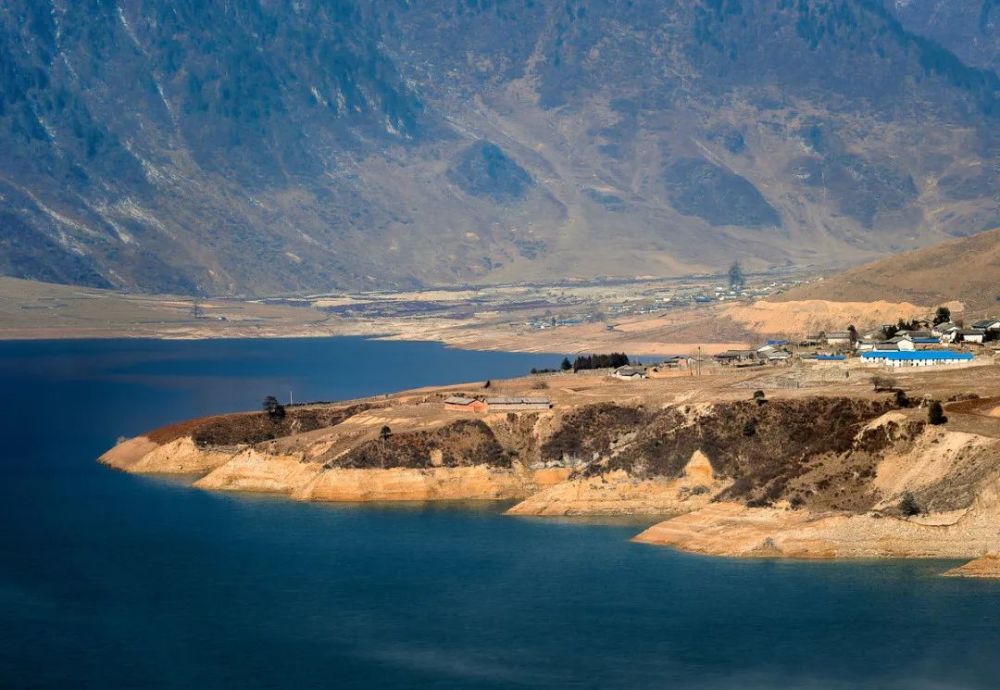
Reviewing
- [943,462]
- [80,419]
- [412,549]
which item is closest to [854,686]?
[943,462]

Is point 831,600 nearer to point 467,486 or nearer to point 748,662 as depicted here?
point 748,662

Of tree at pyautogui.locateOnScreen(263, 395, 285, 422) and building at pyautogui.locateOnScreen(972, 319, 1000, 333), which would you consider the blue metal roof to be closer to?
building at pyautogui.locateOnScreen(972, 319, 1000, 333)

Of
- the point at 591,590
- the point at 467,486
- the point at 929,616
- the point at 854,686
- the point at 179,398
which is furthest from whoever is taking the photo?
the point at 179,398

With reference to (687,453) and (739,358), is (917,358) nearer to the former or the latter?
(687,453)

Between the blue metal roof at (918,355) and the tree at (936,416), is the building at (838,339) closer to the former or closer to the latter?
the blue metal roof at (918,355)

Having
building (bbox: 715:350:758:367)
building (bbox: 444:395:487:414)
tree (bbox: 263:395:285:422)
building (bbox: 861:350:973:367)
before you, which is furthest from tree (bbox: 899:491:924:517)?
tree (bbox: 263:395:285:422)

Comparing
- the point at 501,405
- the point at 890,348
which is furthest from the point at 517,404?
the point at 890,348
